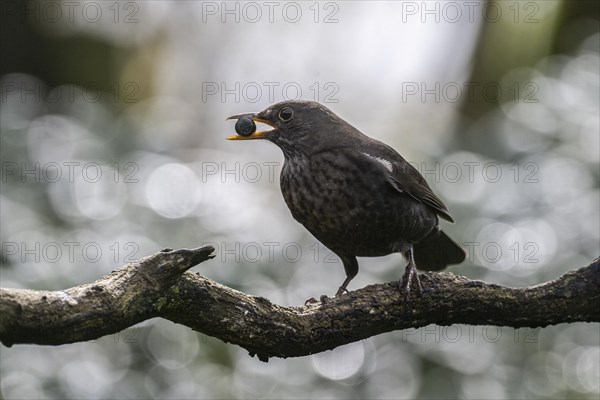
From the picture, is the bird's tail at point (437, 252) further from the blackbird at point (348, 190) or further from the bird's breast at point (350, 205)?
the bird's breast at point (350, 205)

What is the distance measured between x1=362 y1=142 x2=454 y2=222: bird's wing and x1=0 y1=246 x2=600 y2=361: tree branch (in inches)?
37.0

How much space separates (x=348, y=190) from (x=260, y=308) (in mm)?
1508

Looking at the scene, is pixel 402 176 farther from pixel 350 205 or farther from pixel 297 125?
pixel 297 125

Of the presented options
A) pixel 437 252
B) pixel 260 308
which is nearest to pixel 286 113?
pixel 437 252

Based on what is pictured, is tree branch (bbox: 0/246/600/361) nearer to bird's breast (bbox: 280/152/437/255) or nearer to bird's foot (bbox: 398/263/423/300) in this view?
bird's foot (bbox: 398/263/423/300)

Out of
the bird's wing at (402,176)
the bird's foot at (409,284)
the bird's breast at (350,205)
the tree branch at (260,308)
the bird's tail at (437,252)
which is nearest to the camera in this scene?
the tree branch at (260,308)

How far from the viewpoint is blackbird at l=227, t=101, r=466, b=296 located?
15.6ft

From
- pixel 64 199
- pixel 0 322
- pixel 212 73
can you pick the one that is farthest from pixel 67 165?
pixel 212 73

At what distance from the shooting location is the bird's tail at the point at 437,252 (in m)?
5.40

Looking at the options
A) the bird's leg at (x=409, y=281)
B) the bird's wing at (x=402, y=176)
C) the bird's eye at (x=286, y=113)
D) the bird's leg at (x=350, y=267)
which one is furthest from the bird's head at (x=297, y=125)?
the bird's leg at (x=409, y=281)

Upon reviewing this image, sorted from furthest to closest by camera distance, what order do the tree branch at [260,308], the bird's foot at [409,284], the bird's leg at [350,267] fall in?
the bird's leg at [350,267]
the bird's foot at [409,284]
the tree branch at [260,308]

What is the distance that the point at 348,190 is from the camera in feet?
15.5

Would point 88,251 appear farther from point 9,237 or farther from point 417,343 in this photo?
point 417,343

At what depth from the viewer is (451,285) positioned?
3.96 meters
